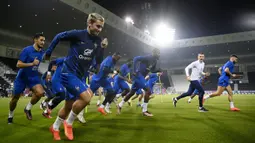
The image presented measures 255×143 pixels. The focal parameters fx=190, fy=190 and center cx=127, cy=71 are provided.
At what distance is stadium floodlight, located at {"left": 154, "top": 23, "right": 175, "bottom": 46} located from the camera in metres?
35.5

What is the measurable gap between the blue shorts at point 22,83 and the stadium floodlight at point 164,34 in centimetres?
3229

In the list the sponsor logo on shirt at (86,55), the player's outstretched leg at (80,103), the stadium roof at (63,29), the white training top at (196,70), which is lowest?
the player's outstretched leg at (80,103)

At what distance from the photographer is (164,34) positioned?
36.2 m

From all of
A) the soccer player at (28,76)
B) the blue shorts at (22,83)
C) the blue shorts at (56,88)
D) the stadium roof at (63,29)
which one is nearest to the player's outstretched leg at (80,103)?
the blue shorts at (56,88)

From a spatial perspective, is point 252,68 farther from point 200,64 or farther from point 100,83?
point 100,83

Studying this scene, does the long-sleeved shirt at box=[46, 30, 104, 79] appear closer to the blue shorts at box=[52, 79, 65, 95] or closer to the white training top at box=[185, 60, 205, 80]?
the blue shorts at box=[52, 79, 65, 95]

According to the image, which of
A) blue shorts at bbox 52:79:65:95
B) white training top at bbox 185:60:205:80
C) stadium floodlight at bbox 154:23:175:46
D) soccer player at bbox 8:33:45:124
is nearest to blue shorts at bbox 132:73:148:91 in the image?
white training top at bbox 185:60:205:80

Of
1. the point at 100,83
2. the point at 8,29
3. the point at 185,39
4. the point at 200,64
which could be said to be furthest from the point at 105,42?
the point at 185,39

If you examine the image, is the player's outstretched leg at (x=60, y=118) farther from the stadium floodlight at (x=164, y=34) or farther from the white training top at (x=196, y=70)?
the stadium floodlight at (x=164, y=34)

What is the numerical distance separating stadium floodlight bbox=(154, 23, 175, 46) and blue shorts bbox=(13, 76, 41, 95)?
32.3 metres

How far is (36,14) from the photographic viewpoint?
20.7m

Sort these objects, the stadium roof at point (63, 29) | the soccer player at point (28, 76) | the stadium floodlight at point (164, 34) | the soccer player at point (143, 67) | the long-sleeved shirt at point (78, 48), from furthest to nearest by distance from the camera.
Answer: the stadium floodlight at point (164, 34) < the stadium roof at point (63, 29) < the soccer player at point (143, 67) < the soccer player at point (28, 76) < the long-sleeved shirt at point (78, 48)

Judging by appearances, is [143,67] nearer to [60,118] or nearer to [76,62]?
[76,62]

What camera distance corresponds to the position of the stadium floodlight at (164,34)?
1398 inches
